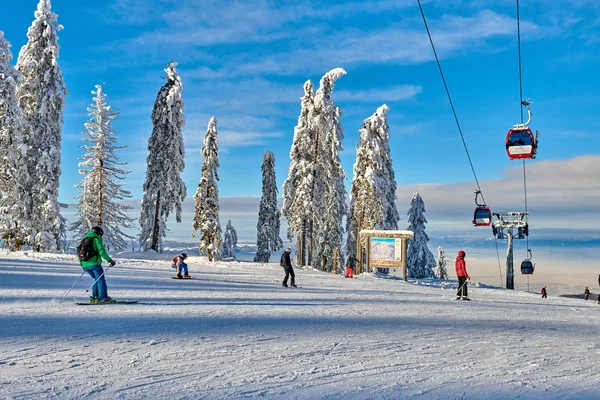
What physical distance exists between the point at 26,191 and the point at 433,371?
29547 millimetres

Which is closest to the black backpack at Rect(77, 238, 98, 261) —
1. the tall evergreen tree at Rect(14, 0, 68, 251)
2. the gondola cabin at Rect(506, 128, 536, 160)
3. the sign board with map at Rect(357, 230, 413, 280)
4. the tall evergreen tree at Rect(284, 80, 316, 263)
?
the gondola cabin at Rect(506, 128, 536, 160)

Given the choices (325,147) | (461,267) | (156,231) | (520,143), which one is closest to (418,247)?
(325,147)

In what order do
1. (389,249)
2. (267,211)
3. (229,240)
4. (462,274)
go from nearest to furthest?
(462,274) < (389,249) < (267,211) < (229,240)

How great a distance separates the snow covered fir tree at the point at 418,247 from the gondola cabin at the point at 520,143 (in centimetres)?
2847

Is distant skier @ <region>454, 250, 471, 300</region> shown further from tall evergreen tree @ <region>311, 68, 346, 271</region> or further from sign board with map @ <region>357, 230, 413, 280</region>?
tall evergreen tree @ <region>311, 68, 346, 271</region>

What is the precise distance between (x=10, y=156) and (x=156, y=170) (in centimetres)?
1092

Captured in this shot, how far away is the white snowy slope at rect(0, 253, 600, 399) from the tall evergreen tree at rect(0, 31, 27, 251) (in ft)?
58.3

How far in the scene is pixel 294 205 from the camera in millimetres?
34375

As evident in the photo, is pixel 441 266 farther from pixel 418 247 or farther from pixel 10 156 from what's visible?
pixel 10 156

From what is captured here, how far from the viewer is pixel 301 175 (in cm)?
3434

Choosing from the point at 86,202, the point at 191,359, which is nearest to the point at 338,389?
the point at 191,359

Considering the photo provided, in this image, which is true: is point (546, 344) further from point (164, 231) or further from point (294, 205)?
point (164, 231)

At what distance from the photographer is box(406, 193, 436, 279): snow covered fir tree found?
47.6 metres

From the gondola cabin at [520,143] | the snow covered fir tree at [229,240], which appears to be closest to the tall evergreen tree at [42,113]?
the gondola cabin at [520,143]
